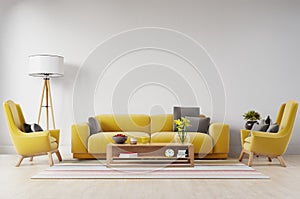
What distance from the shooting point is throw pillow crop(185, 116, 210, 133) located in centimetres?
693

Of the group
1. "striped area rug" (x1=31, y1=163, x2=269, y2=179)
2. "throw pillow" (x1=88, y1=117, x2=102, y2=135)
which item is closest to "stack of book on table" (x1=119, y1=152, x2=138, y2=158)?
"striped area rug" (x1=31, y1=163, x2=269, y2=179)

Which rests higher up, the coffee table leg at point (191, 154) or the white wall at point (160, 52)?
the white wall at point (160, 52)

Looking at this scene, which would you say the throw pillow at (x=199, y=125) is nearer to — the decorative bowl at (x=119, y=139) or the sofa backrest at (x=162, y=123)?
the sofa backrest at (x=162, y=123)

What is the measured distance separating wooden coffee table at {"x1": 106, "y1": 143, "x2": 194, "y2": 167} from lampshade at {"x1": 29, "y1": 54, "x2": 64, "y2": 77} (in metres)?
1.86

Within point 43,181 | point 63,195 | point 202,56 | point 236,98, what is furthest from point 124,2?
point 63,195

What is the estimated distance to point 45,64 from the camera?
6.95 m

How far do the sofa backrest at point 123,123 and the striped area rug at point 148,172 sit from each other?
1.28 meters

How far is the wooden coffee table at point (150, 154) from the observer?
588 centimetres

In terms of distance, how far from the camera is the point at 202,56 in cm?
775

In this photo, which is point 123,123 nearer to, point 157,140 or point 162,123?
point 162,123

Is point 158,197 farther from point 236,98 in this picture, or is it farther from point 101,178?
point 236,98

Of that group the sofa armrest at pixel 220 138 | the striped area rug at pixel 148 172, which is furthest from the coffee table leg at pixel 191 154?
the sofa armrest at pixel 220 138

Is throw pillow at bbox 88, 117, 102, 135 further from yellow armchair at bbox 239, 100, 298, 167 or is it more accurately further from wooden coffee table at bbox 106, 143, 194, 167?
yellow armchair at bbox 239, 100, 298, 167

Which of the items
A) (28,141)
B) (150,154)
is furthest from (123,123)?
(28,141)
